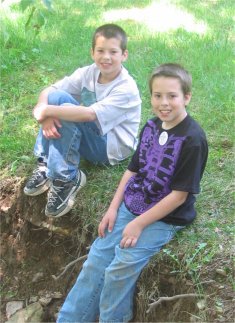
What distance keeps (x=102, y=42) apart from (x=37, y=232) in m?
1.39

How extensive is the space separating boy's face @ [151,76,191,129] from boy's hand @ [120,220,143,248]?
0.56m

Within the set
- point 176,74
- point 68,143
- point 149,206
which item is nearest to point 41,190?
point 68,143

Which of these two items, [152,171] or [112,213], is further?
[112,213]

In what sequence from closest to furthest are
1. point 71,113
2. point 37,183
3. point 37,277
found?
point 71,113 < point 37,183 < point 37,277

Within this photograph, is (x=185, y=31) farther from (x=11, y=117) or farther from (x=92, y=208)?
(x=92, y=208)

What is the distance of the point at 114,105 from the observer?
2.87m

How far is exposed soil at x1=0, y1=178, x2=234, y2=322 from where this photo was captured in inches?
100.0

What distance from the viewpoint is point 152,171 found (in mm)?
2498

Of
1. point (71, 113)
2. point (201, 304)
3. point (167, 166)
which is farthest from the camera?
point (71, 113)

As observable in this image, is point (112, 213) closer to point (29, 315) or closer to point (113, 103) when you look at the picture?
point (113, 103)

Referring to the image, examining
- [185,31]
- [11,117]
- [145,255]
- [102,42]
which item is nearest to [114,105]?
[102,42]

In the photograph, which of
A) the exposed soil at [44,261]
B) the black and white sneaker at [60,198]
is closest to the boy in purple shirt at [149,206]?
the exposed soil at [44,261]

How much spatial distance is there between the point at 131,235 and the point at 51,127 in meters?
0.86

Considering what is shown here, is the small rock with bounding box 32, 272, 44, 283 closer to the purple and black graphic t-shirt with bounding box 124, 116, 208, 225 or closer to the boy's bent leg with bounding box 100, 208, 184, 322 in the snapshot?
the boy's bent leg with bounding box 100, 208, 184, 322
